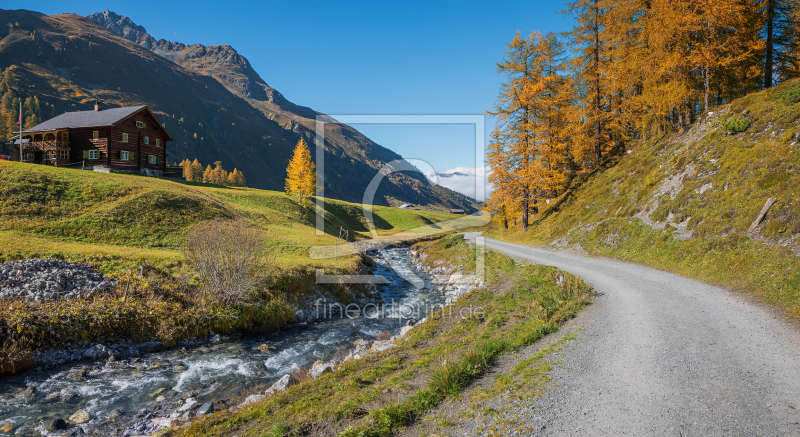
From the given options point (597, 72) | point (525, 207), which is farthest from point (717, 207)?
point (597, 72)

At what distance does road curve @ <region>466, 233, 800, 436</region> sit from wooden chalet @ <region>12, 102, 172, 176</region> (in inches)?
2456

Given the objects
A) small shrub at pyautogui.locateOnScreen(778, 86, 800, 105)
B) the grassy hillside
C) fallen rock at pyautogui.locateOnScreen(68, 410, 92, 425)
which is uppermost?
small shrub at pyautogui.locateOnScreen(778, 86, 800, 105)

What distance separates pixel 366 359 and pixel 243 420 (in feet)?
14.0

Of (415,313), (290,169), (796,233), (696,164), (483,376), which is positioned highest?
(290,169)

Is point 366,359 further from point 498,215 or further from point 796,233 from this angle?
point 498,215

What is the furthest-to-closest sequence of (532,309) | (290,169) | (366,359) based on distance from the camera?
1. (290,169)
2. (532,309)
3. (366,359)

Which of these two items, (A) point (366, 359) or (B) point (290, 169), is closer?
(A) point (366, 359)

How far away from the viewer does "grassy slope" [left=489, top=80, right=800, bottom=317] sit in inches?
511

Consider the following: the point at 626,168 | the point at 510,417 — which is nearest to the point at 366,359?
the point at 510,417

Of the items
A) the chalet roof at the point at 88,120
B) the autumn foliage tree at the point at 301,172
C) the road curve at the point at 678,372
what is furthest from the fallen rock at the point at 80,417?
the chalet roof at the point at 88,120

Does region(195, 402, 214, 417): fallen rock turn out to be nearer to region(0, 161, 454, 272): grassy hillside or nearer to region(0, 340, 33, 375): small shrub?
region(0, 340, 33, 375): small shrub

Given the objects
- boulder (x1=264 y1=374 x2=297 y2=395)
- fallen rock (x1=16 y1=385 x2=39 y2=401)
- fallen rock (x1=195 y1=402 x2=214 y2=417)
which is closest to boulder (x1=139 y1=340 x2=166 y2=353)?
fallen rock (x1=16 y1=385 x2=39 y2=401)

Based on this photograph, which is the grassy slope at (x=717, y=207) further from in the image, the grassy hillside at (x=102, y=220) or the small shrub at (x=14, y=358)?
the small shrub at (x=14, y=358)

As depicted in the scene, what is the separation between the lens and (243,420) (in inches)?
308
